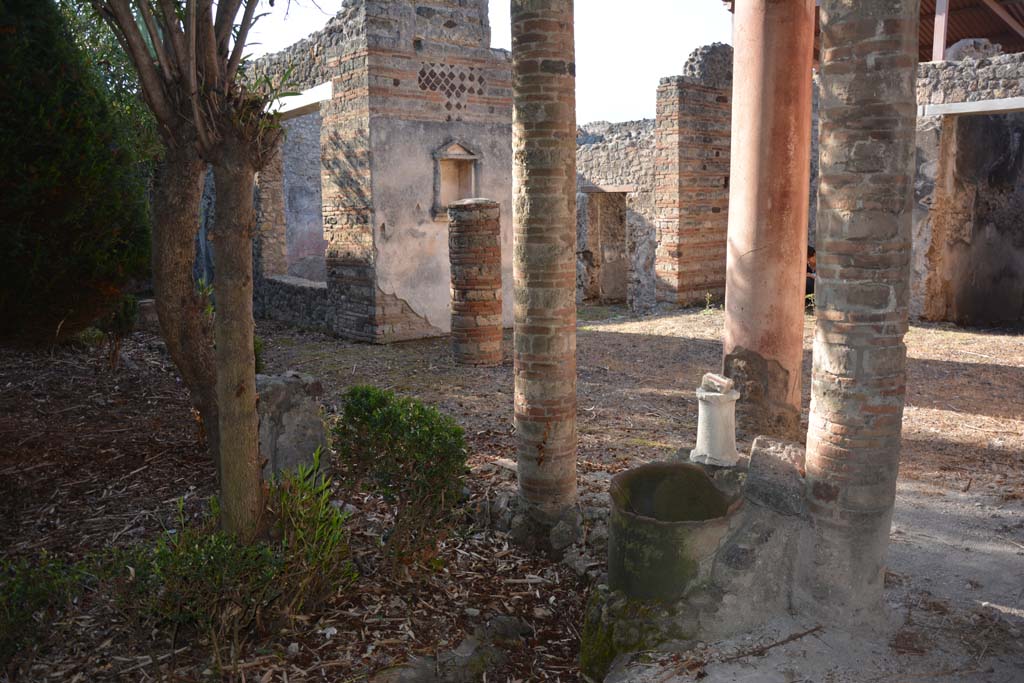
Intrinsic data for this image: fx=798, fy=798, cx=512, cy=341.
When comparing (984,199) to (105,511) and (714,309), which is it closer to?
(714,309)

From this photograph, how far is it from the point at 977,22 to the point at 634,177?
35.7 feet

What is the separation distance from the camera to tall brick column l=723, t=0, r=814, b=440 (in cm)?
559

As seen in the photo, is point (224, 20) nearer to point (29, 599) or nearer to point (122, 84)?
point (29, 599)

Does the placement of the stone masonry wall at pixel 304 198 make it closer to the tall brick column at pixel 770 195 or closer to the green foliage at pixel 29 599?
the tall brick column at pixel 770 195

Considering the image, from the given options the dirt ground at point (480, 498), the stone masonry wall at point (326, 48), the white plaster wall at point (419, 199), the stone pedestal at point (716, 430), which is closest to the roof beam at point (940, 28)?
the dirt ground at point (480, 498)

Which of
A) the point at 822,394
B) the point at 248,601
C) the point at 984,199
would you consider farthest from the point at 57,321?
the point at 984,199

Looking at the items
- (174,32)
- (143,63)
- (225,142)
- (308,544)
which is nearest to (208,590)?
(308,544)

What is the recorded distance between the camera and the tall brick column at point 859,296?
3.12 metres

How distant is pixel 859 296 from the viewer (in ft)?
10.6

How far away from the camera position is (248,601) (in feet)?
10.4

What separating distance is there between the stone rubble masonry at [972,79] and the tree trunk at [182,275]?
1087 centimetres

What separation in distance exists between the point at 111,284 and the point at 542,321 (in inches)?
144

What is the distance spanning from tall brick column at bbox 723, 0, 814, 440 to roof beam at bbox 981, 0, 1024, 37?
14.0 metres

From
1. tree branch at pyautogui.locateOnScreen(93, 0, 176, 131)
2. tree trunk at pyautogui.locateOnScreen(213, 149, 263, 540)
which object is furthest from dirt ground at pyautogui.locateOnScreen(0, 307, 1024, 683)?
tree branch at pyautogui.locateOnScreen(93, 0, 176, 131)
